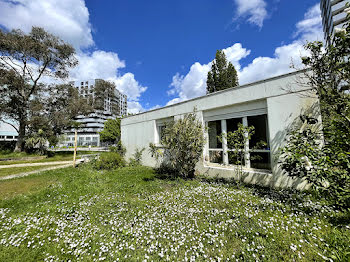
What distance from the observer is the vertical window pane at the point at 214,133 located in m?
6.20

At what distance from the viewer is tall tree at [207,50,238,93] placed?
21.3 meters

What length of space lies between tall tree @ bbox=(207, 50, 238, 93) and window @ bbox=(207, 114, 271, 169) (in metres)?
17.4

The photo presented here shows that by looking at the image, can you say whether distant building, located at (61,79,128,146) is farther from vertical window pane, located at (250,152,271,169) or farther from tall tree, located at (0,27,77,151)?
vertical window pane, located at (250,152,271,169)

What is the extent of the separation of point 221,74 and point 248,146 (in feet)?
63.5

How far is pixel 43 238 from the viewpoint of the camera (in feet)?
8.80

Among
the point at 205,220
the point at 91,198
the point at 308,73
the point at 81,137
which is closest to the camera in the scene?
the point at 205,220

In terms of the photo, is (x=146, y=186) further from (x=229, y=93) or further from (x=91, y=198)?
(x=229, y=93)

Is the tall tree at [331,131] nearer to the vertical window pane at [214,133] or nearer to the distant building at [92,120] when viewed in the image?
the vertical window pane at [214,133]

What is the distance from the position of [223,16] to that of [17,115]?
826 inches

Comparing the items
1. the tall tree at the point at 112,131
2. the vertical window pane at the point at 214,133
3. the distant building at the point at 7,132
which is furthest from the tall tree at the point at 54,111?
the distant building at the point at 7,132

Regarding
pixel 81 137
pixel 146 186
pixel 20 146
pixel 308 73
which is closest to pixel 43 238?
pixel 146 186

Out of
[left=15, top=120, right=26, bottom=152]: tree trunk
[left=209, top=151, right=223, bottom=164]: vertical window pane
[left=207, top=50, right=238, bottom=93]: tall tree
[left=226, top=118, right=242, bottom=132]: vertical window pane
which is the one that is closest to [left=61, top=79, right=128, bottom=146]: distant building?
[left=15, top=120, right=26, bottom=152]: tree trunk

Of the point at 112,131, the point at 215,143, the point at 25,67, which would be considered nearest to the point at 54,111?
the point at 25,67

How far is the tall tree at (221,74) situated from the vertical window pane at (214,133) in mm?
17049
